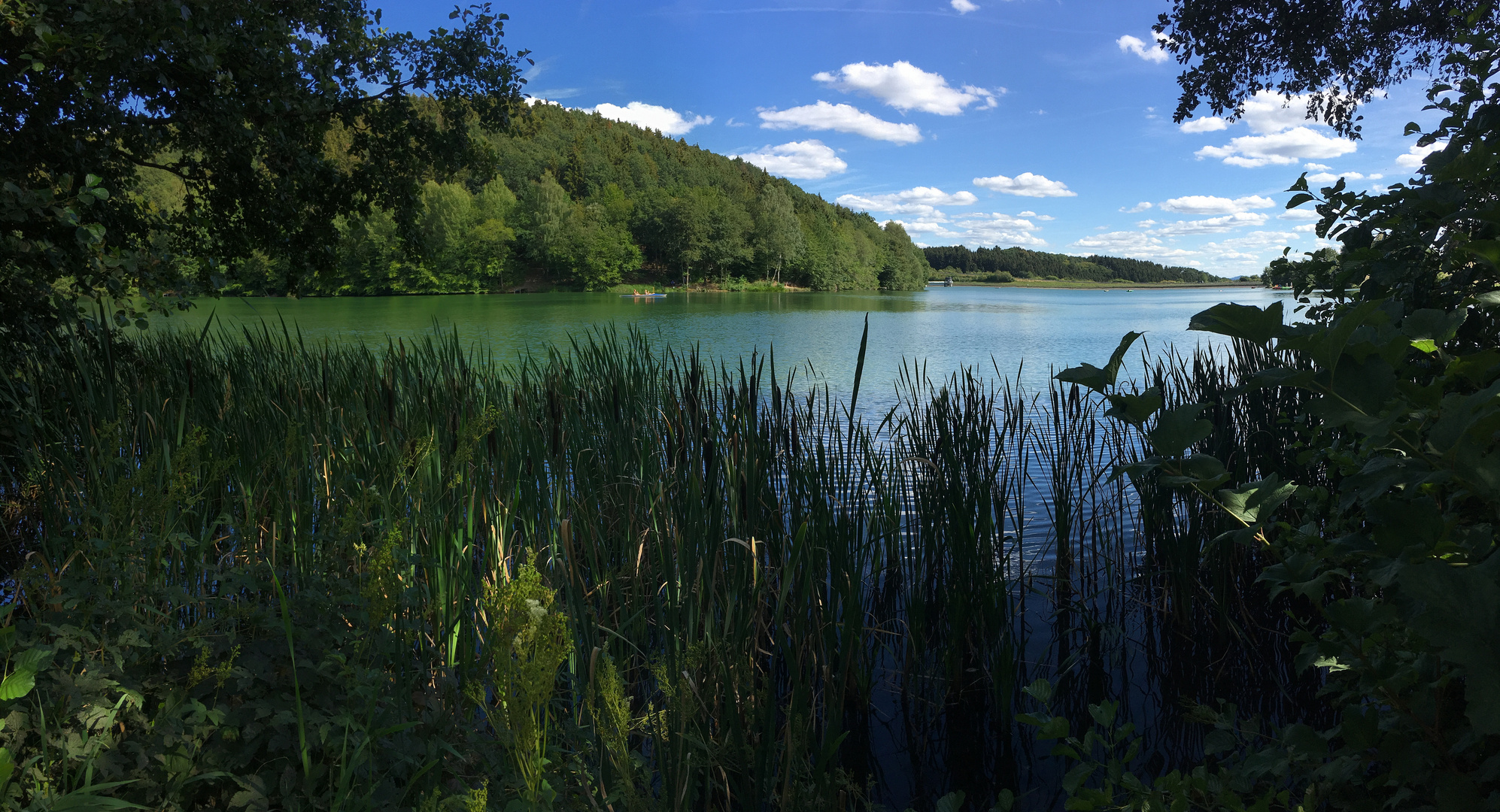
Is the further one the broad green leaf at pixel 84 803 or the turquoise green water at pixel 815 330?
the turquoise green water at pixel 815 330

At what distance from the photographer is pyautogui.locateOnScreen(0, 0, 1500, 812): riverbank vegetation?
116 cm

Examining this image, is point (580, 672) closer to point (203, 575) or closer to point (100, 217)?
point (203, 575)

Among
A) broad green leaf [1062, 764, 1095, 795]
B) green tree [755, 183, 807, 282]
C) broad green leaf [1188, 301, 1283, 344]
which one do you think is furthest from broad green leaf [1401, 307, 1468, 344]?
green tree [755, 183, 807, 282]

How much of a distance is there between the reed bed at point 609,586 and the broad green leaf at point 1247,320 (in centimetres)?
10

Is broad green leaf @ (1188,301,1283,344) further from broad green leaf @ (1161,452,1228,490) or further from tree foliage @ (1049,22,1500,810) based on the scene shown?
broad green leaf @ (1161,452,1228,490)

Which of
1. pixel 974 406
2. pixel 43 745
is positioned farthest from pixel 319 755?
pixel 974 406

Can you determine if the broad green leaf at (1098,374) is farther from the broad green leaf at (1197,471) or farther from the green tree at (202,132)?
the green tree at (202,132)

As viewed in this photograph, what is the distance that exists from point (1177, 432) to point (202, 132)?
598cm

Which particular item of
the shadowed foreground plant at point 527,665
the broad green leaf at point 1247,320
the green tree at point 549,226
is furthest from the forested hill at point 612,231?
the broad green leaf at point 1247,320

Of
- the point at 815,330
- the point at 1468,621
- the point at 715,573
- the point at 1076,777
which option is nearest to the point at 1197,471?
the point at 1468,621

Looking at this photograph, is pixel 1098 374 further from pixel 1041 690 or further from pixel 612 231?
pixel 612 231

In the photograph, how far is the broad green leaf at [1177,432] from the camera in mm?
1135

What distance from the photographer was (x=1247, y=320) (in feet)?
3.07

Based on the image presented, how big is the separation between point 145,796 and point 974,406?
11.3ft
